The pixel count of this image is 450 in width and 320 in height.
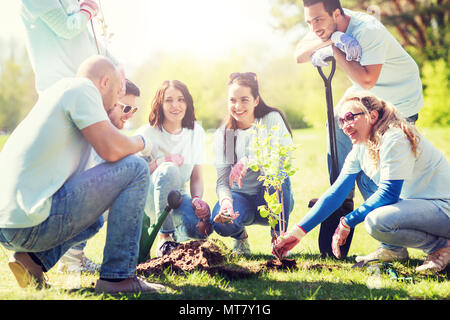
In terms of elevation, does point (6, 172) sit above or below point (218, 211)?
above

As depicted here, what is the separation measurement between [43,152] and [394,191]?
2009 mm

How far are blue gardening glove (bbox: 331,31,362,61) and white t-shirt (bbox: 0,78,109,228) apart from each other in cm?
190

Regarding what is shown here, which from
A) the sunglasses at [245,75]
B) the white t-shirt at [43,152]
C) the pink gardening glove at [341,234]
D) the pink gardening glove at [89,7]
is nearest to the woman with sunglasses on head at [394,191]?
the pink gardening glove at [341,234]

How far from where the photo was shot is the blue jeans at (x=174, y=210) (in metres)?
3.38

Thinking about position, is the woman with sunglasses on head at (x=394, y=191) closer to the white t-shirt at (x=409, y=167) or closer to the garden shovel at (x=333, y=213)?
the white t-shirt at (x=409, y=167)

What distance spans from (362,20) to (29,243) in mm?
2785

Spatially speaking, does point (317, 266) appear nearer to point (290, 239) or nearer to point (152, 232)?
point (290, 239)

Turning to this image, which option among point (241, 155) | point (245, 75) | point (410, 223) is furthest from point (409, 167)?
point (245, 75)

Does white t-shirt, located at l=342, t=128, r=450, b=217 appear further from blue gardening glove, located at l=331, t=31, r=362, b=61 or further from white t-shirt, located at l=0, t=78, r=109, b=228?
white t-shirt, located at l=0, t=78, r=109, b=228

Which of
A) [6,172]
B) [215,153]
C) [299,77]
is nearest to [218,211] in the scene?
[215,153]

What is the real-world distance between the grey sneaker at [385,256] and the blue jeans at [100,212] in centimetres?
171

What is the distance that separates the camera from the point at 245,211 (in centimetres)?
350

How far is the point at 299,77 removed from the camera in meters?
20.7
